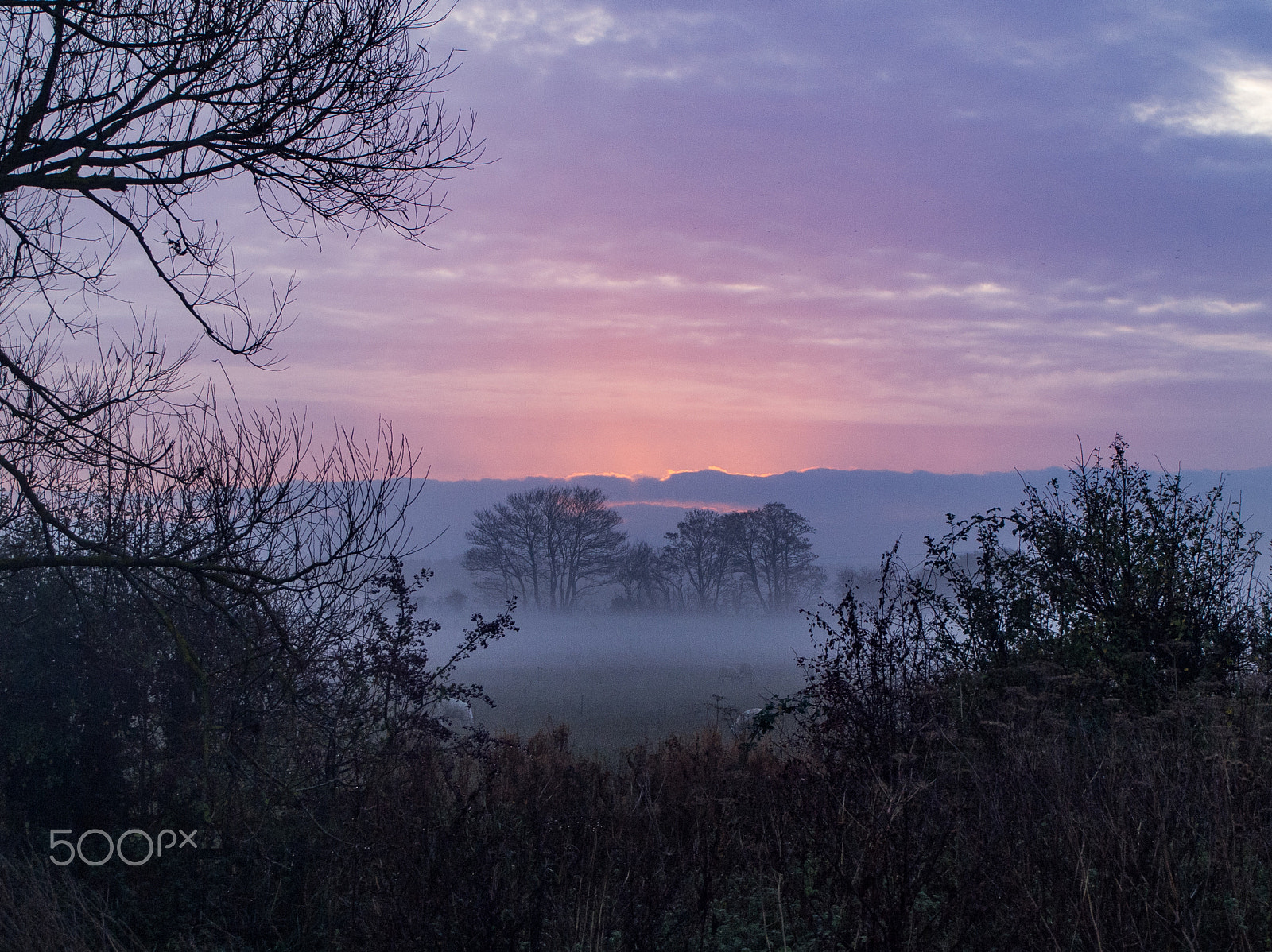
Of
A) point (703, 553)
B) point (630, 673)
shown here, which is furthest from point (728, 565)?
point (630, 673)

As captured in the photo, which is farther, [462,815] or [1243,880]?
[462,815]

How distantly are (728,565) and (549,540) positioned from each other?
1171 centimetres

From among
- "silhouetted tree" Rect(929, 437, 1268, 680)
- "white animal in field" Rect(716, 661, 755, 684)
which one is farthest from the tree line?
"silhouetted tree" Rect(929, 437, 1268, 680)

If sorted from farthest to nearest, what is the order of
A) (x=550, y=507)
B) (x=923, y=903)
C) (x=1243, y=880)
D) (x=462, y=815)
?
(x=550, y=507), (x=462, y=815), (x=923, y=903), (x=1243, y=880)

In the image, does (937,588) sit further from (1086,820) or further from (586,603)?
(586,603)

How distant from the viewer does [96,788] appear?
7410mm

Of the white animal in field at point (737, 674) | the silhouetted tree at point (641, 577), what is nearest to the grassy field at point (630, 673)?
the white animal in field at point (737, 674)

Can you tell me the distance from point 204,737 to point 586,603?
163ft

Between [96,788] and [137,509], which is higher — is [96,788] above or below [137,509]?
below

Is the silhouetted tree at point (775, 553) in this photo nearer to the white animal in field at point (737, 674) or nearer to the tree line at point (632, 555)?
the tree line at point (632, 555)

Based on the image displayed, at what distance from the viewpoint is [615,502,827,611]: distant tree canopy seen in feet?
169

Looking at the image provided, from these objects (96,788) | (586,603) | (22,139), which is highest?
(22,139)

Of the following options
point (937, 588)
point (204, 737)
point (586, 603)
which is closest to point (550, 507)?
point (586, 603)

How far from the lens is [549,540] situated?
50562 mm
